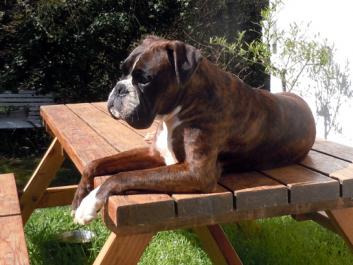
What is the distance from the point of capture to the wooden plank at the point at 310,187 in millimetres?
2160

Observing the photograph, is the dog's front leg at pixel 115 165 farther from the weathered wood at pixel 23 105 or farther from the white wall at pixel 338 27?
the weathered wood at pixel 23 105

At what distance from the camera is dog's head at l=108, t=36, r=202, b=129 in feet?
6.85

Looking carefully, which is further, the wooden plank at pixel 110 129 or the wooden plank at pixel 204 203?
the wooden plank at pixel 110 129

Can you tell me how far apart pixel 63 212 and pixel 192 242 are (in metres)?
1.20

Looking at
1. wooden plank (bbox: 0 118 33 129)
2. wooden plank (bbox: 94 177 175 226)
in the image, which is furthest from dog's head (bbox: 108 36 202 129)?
wooden plank (bbox: 0 118 33 129)

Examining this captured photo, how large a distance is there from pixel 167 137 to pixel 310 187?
563 millimetres

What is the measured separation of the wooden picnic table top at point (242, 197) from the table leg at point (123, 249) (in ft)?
0.37

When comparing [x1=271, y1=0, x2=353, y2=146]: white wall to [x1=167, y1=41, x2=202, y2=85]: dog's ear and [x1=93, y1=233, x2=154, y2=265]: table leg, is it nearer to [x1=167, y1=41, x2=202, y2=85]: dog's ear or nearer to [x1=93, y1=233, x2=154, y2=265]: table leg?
[x1=167, y1=41, x2=202, y2=85]: dog's ear

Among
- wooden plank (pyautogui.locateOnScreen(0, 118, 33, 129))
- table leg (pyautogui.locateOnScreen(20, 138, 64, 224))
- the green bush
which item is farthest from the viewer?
wooden plank (pyautogui.locateOnScreen(0, 118, 33, 129))

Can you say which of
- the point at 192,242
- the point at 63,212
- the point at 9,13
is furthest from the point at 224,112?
the point at 9,13

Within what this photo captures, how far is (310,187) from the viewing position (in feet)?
7.13

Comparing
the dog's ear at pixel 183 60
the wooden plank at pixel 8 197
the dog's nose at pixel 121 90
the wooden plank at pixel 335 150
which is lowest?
the wooden plank at pixel 8 197

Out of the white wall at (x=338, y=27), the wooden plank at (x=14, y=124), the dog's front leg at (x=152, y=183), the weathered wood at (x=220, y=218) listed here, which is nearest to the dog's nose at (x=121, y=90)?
the dog's front leg at (x=152, y=183)

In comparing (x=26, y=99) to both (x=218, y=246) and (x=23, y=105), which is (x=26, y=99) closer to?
(x=23, y=105)
